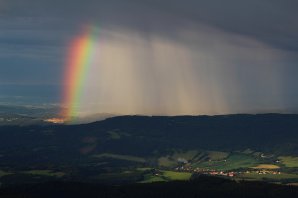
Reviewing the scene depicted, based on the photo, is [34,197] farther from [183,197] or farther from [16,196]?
[183,197]

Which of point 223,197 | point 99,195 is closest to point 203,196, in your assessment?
point 223,197

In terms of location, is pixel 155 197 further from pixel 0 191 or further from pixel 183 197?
pixel 0 191

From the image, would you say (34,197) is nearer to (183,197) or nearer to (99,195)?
(99,195)

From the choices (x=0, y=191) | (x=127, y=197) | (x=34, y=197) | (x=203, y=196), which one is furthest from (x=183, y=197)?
(x=0, y=191)

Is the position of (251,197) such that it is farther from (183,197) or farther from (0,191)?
(0,191)

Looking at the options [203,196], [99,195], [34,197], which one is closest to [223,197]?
[203,196]
